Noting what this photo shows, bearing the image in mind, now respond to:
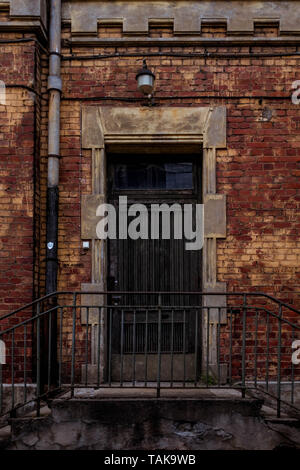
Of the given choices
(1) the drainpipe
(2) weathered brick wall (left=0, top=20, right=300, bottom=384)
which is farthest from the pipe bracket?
(2) weathered brick wall (left=0, top=20, right=300, bottom=384)

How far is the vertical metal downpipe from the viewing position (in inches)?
204

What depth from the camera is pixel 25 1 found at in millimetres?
5270

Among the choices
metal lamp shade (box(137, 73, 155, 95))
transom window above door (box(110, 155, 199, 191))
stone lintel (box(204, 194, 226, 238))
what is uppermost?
metal lamp shade (box(137, 73, 155, 95))

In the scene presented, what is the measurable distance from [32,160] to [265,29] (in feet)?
10.8

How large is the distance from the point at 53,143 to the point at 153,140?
3.96 ft

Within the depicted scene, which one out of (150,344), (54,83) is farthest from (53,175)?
(150,344)

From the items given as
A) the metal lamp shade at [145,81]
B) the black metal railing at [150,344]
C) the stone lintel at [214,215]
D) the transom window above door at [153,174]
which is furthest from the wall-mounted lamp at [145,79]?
the black metal railing at [150,344]

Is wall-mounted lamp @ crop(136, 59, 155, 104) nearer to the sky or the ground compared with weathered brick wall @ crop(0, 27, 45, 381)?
nearer to the sky

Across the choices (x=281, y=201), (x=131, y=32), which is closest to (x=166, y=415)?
(x=281, y=201)

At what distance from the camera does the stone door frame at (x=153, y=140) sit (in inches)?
211

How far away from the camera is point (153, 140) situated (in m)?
5.53

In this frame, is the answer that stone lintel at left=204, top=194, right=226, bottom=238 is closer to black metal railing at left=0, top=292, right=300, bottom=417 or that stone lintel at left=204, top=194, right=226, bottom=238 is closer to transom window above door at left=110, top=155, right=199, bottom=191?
transom window above door at left=110, top=155, right=199, bottom=191

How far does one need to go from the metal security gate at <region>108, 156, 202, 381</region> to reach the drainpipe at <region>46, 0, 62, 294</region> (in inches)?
29.9

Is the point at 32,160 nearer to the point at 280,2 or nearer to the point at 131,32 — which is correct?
the point at 131,32
